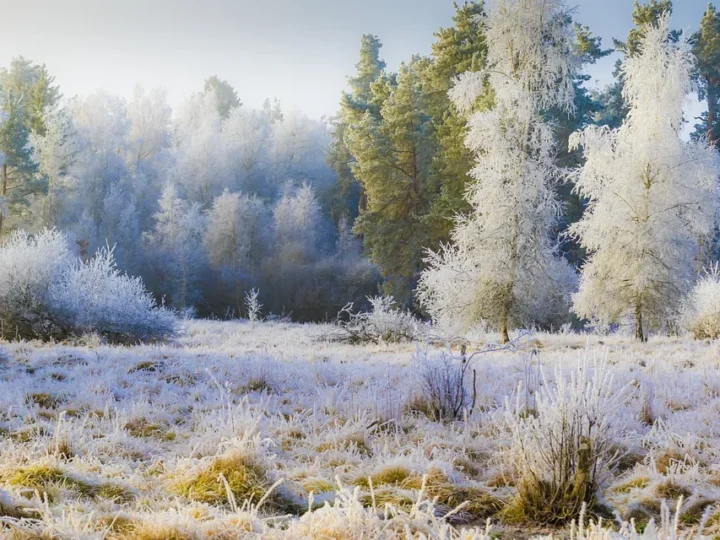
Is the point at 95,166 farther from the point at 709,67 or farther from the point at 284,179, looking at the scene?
the point at 709,67

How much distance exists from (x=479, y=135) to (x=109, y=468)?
1157cm

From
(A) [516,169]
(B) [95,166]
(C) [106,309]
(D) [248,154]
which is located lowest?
(C) [106,309]

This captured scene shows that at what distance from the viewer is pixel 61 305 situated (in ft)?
48.6

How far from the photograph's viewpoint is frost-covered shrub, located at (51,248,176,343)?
48.4 ft

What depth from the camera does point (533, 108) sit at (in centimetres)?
1381

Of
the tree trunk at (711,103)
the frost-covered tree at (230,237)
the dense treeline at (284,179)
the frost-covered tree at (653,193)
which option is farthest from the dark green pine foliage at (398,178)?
the tree trunk at (711,103)

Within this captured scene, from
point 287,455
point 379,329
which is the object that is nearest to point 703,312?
point 379,329

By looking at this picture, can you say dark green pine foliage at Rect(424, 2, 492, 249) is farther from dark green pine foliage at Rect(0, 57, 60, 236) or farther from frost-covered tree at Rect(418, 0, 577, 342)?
dark green pine foliage at Rect(0, 57, 60, 236)

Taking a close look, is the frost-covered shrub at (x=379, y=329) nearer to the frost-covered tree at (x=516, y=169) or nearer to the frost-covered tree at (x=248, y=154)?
the frost-covered tree at (x=516, y=169)

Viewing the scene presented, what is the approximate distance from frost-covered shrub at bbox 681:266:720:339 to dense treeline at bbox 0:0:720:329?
229 inches

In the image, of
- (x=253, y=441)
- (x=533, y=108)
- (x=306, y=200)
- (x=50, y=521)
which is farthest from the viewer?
(x=306, y=200)

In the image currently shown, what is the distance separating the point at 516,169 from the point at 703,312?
6.16 meters

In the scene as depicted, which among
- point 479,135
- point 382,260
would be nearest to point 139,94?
point 382,260

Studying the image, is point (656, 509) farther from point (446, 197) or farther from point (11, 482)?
point (446, 197)
